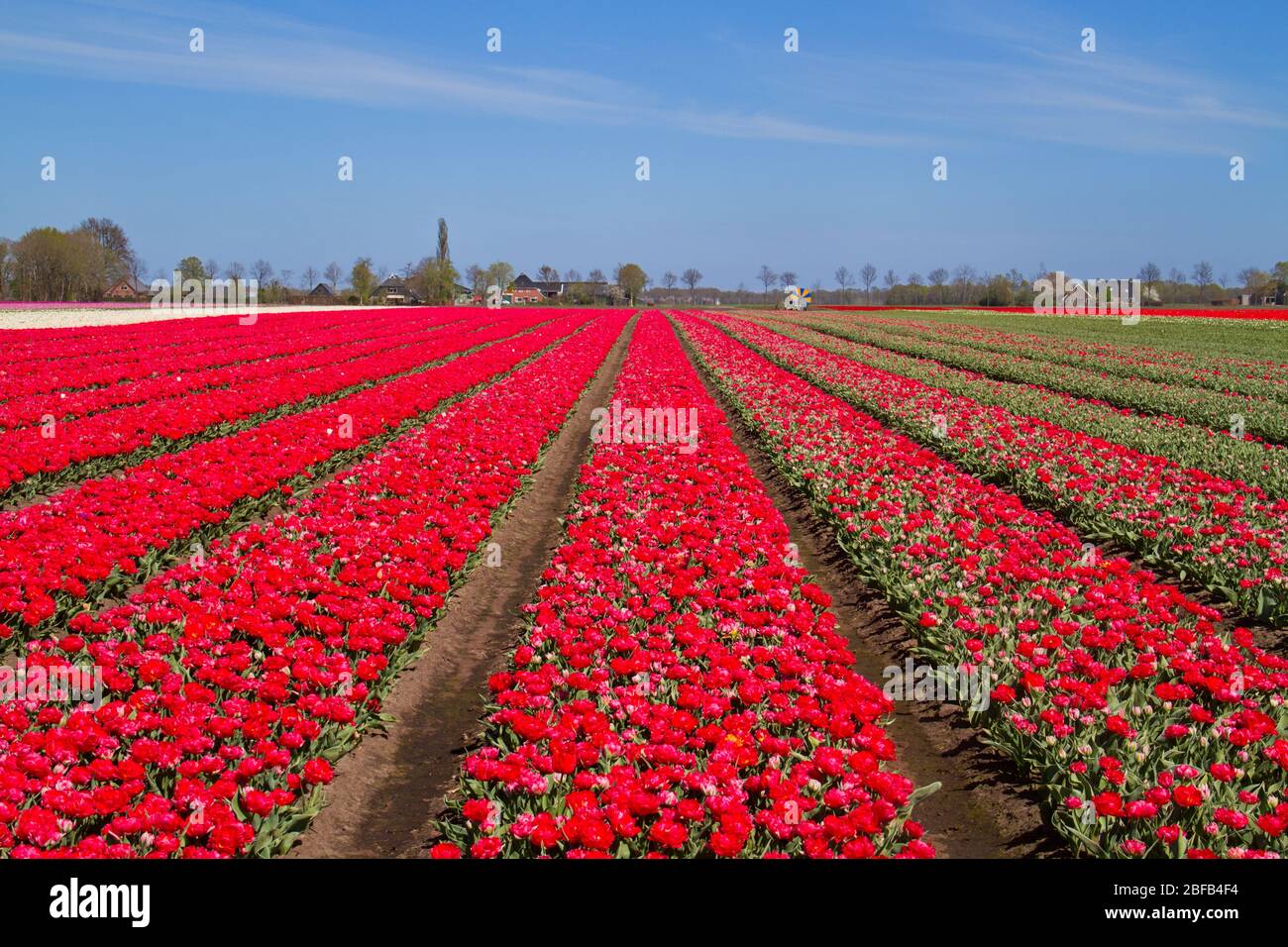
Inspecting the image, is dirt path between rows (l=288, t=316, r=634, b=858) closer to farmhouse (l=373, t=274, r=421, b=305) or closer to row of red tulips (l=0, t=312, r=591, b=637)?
row of red tulips (l=0, t=312, r=591, b=637)

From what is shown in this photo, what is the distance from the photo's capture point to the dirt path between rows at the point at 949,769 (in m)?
4.57

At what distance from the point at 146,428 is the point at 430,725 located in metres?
9.57

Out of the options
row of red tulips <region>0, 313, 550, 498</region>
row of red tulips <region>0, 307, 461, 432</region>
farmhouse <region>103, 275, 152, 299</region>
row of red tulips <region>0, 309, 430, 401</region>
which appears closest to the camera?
row of red tulips <region>0, 313, 550, 498</region>

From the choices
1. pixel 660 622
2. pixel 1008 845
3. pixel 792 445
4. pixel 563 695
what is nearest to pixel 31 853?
pixel 563 695

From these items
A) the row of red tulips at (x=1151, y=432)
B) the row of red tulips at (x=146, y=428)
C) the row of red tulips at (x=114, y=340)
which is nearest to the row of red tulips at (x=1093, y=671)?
the row of red tulips at (x=1151, y=432)

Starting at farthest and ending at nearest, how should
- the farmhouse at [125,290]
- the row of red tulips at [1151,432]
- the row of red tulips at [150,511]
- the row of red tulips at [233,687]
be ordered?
the farmhouse at [125,290]
the row of red tulips at [1151,432]
the row of red tulips at [150,511]
the row of red tulips at [233,687]

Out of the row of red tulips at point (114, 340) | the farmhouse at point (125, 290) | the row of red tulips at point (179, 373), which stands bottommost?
the row of red tulips at point (179, 373)

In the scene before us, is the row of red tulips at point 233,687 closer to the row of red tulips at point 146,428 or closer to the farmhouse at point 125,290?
the row of red tulips at point 146,428

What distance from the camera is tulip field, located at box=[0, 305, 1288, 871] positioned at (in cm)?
413

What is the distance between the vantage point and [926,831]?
4695 mm

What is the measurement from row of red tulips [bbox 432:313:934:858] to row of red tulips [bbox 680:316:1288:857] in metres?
0.85

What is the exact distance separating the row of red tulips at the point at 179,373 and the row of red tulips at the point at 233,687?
Answer: 936 centimetres

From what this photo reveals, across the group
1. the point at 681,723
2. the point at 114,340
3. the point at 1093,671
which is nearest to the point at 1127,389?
the point at 1093,671

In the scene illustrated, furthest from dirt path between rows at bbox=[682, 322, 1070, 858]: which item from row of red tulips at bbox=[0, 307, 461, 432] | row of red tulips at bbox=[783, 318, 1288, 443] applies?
row of red tulips at bbox=[0, 307, 461, 432]
